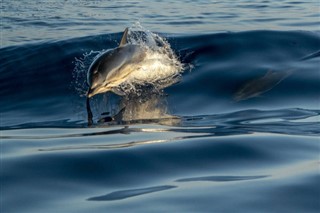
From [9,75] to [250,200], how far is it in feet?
19.2

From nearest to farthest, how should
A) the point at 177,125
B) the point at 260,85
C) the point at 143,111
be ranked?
1. the point at 177,125
2. the point at 143,111
3. the point at 260,85

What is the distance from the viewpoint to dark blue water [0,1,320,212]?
3230 millimetres

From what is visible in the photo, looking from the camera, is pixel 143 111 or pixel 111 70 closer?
pixel 111 70

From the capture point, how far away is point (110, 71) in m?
6.51

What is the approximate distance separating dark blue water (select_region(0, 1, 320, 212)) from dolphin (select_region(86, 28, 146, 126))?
0.24 meters

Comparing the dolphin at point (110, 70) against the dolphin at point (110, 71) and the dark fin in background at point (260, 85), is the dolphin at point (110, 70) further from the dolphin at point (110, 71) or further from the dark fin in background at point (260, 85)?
the dark fin in background at point (260, 85)

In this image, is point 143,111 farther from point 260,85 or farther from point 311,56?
point 311,56

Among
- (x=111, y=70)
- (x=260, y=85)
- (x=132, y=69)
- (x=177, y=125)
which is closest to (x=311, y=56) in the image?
(x=260, y=85)

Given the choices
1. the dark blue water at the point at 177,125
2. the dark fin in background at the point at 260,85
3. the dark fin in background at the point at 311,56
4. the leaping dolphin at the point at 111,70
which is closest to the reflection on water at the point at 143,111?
the dark blue water at the point at 177,125

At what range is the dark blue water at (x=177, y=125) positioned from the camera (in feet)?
10.6

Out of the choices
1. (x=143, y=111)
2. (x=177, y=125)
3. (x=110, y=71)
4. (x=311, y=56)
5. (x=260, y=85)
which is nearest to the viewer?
(x=177, y=125)

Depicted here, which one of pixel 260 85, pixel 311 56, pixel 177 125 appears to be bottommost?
pixel 177 125

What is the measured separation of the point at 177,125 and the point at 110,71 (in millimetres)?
958

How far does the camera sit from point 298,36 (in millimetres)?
9328
